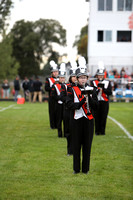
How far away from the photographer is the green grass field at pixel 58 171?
6.64m

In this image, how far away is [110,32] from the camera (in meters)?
43.8

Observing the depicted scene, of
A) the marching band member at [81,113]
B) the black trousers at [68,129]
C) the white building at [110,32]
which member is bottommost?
the black trousers at [68,129]

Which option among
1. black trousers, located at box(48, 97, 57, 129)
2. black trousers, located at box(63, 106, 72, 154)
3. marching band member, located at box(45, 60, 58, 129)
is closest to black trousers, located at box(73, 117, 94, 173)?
black trousers, located at box(63, 106, 72, 154)

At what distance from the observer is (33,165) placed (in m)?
8.70

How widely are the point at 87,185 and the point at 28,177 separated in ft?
3.58

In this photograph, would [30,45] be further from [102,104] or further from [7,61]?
[102,104]

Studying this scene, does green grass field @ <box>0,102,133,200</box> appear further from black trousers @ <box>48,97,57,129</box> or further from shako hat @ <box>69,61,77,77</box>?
black trousers @ <box>48,97,57,129</box>

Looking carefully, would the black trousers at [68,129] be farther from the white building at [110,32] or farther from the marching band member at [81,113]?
the white building at [110,32]

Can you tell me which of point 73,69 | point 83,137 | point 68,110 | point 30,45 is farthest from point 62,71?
point 30,45

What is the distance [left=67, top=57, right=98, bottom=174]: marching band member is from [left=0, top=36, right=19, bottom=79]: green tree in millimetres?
64721

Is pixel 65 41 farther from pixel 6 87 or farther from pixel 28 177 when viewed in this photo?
pixel 28 177

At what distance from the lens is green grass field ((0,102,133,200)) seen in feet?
21.8

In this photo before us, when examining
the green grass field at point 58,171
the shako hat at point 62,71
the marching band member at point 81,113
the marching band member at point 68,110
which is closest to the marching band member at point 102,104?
the green grass field at point 58,171

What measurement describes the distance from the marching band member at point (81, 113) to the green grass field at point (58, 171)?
46cm
